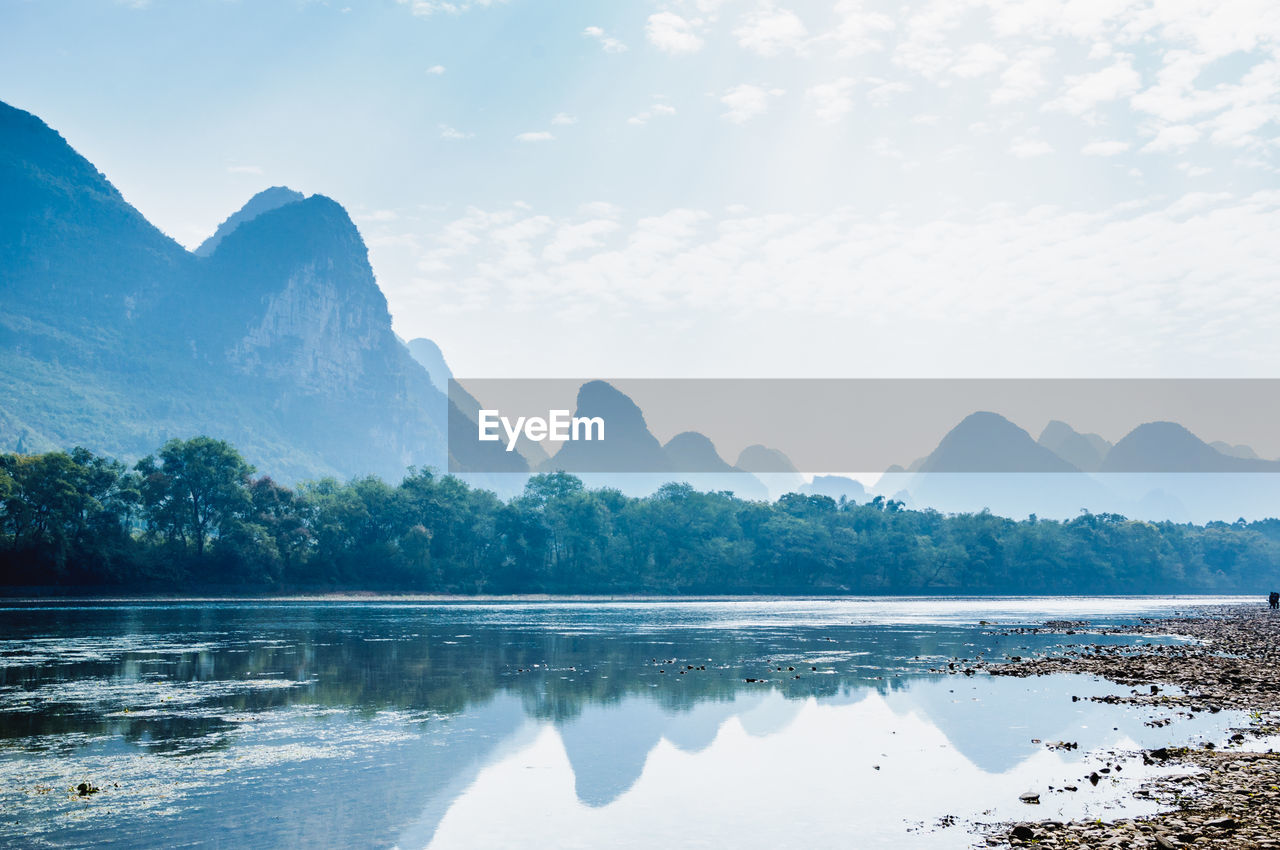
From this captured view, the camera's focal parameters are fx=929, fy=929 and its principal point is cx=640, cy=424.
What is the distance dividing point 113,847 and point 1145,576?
201 m

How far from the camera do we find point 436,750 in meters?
20.4

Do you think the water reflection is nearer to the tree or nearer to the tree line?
the tree line

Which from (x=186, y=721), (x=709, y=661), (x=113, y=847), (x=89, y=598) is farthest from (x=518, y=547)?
(x=113, y=847)

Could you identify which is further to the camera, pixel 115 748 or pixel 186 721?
pixel 186 721

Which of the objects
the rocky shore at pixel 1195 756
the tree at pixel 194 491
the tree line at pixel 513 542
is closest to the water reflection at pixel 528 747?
the rocky shore at pixel 1195 756

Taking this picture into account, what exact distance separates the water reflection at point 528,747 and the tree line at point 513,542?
232 feet

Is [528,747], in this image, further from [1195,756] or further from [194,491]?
[194,491]

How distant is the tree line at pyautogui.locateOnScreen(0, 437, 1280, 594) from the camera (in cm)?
10250

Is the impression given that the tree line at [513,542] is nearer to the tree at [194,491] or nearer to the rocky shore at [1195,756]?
the tree at [194,491]

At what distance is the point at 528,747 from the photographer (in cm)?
2092

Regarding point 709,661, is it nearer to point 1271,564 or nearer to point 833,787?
point 833,787

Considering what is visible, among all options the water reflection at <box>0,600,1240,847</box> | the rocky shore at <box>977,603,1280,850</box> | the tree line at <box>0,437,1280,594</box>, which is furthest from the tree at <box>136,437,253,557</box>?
the rocky shore at <box>977,603,1280,850</box>

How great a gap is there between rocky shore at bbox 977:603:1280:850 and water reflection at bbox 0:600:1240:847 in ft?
3.44

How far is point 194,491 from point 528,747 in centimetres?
10643
